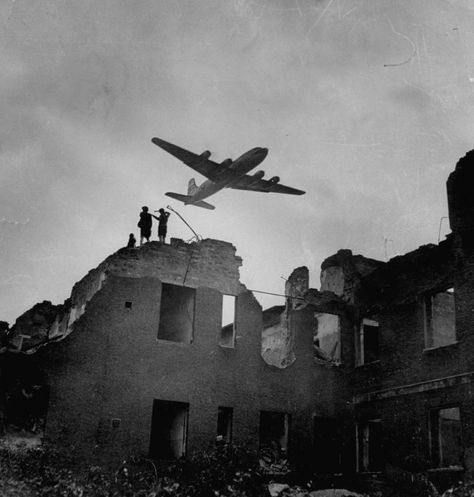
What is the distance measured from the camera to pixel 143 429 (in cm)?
1678

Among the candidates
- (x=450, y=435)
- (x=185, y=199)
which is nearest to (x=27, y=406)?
(x=185, y=199)

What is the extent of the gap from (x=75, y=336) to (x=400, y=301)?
9.41m

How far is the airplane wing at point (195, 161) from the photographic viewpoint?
65.2 ft

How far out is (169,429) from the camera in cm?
1930

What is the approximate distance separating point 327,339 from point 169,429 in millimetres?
6513

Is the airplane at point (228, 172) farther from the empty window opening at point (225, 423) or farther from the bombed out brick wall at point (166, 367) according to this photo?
the empty window opening at point (225, 423)

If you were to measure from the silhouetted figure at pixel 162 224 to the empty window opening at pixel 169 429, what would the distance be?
16.1 feet

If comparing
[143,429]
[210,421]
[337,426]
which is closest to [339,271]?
[337,426]

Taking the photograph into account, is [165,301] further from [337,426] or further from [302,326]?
[337,426]

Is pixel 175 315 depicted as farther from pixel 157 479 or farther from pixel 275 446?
pixel 157 479

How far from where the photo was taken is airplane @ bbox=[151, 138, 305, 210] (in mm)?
19359

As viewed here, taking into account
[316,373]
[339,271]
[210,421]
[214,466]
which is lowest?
[214,466]

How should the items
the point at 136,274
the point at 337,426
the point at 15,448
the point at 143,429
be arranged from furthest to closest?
the point at 337,426
the point at 136,274
the point at 143,429
the point at 15,448

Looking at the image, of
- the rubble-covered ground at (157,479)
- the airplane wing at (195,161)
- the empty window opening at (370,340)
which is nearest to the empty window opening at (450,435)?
the empty window opening at (370,340)
